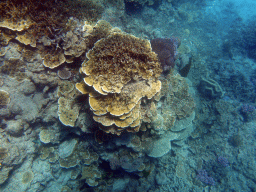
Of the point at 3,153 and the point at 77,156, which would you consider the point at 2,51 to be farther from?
the point at 77,156

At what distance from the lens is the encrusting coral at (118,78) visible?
311 centimetres

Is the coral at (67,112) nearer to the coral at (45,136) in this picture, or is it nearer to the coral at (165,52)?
the coral at (45,136)

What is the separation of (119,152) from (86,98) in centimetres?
261

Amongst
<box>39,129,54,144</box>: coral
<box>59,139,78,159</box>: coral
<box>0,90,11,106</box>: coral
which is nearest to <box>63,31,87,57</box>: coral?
<box>0,90,11,106</box>: coral

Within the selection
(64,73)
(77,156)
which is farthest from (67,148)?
(64,73)

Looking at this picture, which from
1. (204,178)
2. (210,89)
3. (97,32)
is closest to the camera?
(97,32)

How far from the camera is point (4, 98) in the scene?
146 inches

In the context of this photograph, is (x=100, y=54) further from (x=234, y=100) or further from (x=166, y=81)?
(x=234, y=100)

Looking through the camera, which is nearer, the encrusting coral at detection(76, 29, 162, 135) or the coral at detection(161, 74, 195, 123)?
the encrusting coral at detection(76, 29, 162, 135)

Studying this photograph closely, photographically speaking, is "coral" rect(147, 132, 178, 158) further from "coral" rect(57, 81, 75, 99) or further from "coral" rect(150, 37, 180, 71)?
"coral" rect(57, 81, 75, 99)

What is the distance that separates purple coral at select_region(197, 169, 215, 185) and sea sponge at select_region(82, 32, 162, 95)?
7232 millimetres

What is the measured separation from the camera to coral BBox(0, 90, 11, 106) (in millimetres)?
3670

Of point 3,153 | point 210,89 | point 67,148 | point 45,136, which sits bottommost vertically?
point 67,148

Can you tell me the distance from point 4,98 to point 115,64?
10.5 ft
